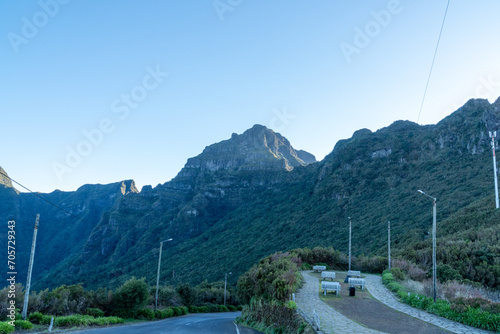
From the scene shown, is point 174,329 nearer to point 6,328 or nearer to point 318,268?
point 6,328

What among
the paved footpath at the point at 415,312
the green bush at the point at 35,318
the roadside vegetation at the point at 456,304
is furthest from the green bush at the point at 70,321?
the roadside vegetation at the point at 456,304

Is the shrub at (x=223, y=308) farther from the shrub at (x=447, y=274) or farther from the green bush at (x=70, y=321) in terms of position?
the shrub at (x=447, y=274)

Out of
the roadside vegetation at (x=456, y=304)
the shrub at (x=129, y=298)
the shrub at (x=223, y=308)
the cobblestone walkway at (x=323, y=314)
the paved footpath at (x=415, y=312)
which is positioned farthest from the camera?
the shrub at (x=223, y=308)

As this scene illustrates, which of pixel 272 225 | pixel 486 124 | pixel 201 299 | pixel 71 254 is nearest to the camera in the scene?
pixel 201 299

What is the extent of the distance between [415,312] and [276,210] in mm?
100045

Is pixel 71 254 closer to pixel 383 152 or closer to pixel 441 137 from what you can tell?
pixel 383 152

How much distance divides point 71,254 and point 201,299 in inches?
5295

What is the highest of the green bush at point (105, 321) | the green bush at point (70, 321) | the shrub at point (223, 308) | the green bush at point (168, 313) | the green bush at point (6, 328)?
the green bush at point (6, 328)

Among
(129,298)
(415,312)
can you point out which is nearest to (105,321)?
(129,298)

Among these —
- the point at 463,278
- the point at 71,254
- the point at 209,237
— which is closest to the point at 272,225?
the point at 209,237

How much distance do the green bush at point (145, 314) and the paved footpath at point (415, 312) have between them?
17.5 metres

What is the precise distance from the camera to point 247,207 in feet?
460

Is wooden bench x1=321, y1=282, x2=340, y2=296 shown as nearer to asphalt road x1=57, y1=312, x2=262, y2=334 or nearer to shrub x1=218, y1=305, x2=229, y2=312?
asphalt road x1=57, y1=312, x2=262, y2=334

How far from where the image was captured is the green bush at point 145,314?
994 inches
